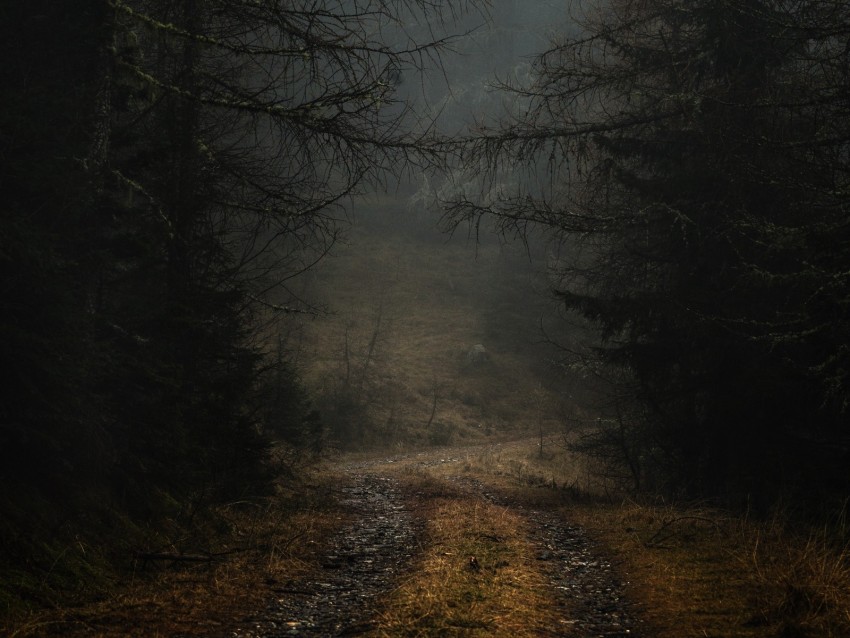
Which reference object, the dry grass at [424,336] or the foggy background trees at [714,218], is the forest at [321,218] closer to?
the foggy background trees at [714,218]

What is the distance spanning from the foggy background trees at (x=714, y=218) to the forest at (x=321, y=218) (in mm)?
52

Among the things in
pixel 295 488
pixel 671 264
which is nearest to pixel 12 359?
pixel 295 488

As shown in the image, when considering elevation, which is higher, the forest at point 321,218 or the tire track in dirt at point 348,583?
the forest at point 321,218

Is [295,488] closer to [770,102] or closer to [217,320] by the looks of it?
[217,320]

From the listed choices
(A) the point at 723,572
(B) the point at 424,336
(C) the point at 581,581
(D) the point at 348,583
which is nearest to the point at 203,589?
(D) the point at 348,583

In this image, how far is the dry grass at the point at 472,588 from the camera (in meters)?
4.26

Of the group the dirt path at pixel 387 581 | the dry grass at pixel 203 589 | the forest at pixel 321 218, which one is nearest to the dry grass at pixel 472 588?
the dirt path at pixel 387 581

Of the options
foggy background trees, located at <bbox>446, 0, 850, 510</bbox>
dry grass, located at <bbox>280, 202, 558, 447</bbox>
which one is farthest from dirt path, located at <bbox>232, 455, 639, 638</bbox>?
dry grass, located at <bbox>280, 202, 558, 447</bbox>

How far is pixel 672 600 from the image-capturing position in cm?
509

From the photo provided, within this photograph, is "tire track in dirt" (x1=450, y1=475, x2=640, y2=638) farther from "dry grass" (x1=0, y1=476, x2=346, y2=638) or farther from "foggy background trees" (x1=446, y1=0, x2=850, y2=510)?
"foggy background trees" (x1=446, y1=0, x2=850, y2=510)

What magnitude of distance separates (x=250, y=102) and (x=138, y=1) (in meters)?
2.61

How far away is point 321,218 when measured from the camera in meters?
7.37

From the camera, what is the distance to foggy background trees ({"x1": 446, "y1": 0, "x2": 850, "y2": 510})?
7.71m

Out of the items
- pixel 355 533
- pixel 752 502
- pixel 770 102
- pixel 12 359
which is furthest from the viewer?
pixel 752 502
